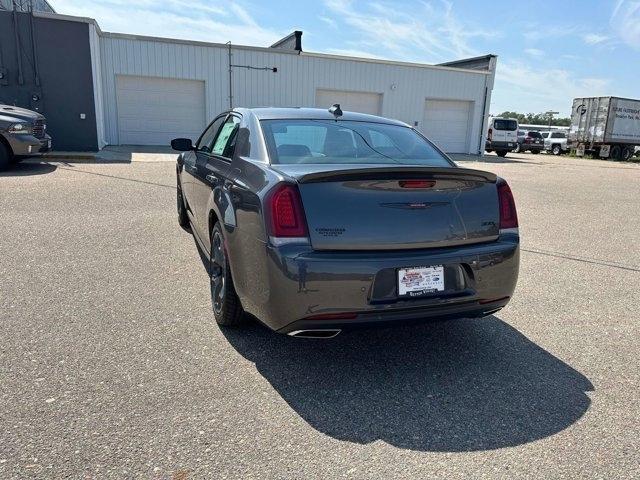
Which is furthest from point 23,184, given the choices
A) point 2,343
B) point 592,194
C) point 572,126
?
point 572,126

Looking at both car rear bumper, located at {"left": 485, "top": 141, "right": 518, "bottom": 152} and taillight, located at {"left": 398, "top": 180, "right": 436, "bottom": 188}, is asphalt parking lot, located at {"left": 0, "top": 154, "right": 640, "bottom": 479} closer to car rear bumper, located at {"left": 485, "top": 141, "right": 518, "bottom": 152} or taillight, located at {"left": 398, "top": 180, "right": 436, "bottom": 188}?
taillight, located at {"left": 398, "top": 180, "right": 436, "bottom": 188}

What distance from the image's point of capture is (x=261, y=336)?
3.43 m

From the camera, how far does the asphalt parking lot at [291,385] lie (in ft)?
7.25

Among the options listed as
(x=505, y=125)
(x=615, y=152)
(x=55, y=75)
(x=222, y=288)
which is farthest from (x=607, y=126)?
(x=222, y=288)

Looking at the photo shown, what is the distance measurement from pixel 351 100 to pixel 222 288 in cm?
2043

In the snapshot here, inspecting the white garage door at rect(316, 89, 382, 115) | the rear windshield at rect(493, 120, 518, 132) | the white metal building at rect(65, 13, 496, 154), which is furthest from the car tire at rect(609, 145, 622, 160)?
the white garage door at rect(316, 89, 382, 115)

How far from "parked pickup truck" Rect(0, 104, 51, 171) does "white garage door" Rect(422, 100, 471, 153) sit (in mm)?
17630

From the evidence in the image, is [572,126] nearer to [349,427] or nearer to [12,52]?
[12,52]

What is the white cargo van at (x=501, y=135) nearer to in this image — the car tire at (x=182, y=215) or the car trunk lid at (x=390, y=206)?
the car tire at (x=182, y=215)

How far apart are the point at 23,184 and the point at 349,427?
9150mm

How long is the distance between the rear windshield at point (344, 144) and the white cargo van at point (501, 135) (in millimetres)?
24316

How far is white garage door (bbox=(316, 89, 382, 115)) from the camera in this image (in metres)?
22.0

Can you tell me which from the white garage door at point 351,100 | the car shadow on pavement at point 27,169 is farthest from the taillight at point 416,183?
the white garage door at point 351,100

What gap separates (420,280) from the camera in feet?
9.03
